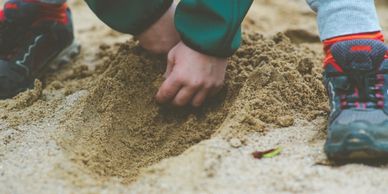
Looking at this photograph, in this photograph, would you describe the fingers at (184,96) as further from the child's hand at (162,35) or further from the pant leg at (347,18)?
the pant leg at (347,18)

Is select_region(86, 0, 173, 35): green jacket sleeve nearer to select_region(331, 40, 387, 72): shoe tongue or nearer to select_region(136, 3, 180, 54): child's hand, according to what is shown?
select_region(136, 3, 180, 54): child's hand

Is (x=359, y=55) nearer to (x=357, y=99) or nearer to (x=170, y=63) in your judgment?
(x=357, y=99)

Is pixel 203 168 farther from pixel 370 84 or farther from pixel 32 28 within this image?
pixel 32 28

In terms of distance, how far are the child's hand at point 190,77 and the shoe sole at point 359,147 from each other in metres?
0.38

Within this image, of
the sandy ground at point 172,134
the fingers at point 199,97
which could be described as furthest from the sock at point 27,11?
the fingers at point 199,97

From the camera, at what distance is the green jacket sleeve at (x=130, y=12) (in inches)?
57.6

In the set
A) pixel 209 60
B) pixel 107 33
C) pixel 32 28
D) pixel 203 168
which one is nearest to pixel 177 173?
pixel 203 168

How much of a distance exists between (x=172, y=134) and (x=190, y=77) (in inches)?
6.0

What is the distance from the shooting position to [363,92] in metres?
1.29

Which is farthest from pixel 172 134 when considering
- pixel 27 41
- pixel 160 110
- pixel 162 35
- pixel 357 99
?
pixel 27 41

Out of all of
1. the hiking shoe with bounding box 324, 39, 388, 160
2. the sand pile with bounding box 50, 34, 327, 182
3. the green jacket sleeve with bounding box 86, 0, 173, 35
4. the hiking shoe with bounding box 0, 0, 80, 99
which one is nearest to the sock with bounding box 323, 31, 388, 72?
the hiking shoe with bounding box 324, 39, 388, 160

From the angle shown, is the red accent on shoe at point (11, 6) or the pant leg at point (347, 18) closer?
the pant leg at point (347, 18)

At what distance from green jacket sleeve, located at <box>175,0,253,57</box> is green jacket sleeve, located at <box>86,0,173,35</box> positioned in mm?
71

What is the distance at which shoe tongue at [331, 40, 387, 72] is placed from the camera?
4.28ft
